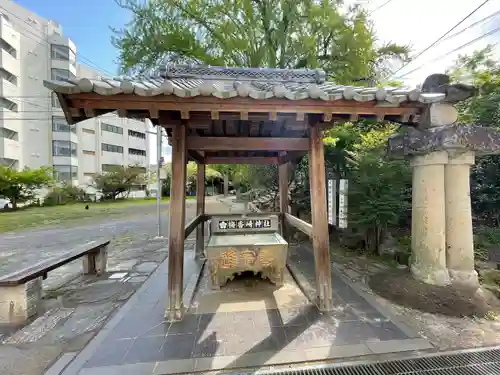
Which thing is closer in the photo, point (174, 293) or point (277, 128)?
point (174, 293)

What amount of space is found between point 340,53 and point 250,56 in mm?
3367

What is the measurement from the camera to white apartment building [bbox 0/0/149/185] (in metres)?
23.6

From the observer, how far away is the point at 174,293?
3.54 m

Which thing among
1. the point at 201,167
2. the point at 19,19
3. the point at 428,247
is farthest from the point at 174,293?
the point at 19,19

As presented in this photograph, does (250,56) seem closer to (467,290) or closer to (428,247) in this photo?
(428,247)

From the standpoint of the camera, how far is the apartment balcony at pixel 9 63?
22.9 metres

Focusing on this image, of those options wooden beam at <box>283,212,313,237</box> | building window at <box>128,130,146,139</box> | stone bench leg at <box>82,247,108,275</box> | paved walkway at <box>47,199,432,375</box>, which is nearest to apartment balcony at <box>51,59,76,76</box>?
building window at <box>128,130,146,139</box>

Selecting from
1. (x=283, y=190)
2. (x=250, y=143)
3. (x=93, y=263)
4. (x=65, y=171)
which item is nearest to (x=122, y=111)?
(x=250, y=143)

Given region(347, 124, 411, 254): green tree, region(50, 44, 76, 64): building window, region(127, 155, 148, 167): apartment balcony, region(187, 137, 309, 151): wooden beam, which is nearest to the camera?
region(187, 137, 309, 151): wooden beam

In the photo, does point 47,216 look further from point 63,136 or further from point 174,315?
point 63,136

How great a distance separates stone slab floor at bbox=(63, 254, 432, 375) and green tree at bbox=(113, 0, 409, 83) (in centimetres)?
840

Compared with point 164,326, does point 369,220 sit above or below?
above

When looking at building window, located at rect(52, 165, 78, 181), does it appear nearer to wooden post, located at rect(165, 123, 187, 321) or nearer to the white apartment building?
the white apartment building

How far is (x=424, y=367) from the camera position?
2535mm
